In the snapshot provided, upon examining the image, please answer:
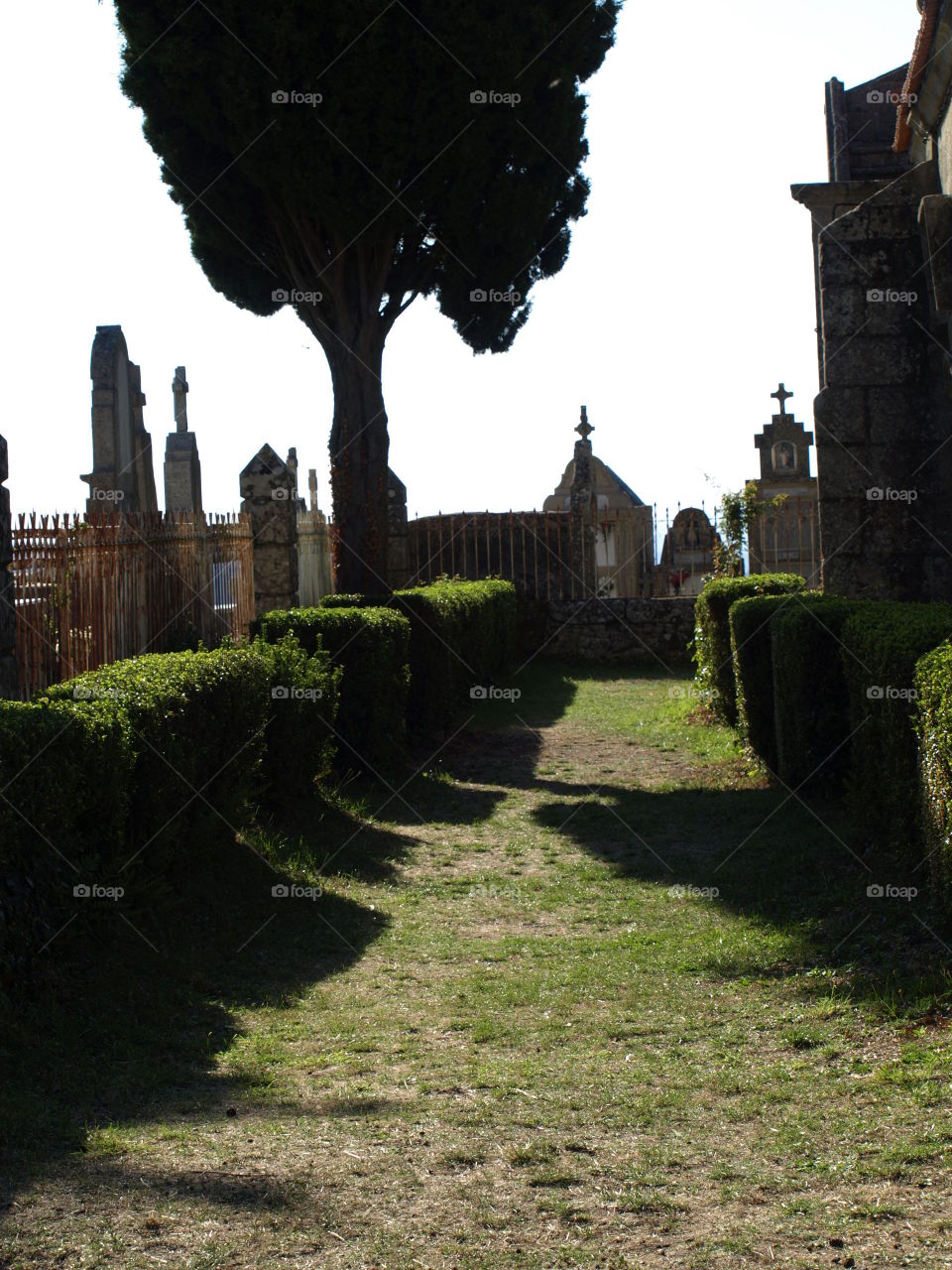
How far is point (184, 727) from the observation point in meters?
6.76

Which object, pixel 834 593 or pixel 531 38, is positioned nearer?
pixel 834 593

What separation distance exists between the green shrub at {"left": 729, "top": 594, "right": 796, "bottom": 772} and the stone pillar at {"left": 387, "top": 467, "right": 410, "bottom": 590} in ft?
36.7

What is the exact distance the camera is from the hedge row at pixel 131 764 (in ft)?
16.5

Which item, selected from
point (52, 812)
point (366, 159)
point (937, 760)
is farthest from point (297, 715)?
point (366, 159)

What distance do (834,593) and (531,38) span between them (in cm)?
843

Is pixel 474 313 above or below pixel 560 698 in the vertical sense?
above

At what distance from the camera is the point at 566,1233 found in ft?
Answer: 11.1

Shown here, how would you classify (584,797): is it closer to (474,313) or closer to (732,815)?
(732,815)

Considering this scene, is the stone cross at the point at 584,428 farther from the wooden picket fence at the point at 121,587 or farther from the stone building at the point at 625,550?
the wooden picket fence at the point at 121,587

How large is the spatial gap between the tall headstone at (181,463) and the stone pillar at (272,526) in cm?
812

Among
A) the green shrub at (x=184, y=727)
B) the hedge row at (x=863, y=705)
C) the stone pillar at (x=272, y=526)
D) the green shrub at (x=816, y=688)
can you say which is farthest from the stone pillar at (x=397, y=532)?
the green shrub at (x=184, y=727)

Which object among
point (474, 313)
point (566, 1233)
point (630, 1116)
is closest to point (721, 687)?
point (474, 313)

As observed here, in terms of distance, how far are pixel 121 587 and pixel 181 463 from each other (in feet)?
45.3

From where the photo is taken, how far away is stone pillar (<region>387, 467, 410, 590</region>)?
21656mm
